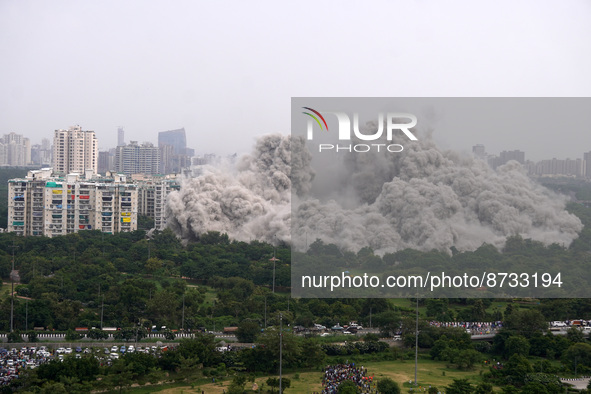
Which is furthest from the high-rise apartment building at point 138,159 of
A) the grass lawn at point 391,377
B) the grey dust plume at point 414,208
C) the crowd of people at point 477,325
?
the grass lawn at point 391,377

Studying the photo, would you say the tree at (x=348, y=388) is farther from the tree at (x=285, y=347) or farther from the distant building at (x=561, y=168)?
the distant building at (x=561, y=168)

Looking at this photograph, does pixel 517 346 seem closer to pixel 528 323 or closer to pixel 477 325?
pixel 528 323

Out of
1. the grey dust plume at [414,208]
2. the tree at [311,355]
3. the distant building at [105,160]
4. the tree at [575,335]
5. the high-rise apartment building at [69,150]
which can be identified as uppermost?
the distant building at [105,160]

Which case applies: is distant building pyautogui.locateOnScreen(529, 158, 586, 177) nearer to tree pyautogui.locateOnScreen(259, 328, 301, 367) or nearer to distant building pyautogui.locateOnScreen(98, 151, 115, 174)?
tree pyautogui.locateOnScreen(259, 328, 301, 367)

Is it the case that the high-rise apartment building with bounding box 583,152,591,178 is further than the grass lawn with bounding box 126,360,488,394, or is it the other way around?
the high-rise apartment building with bounding box 583,152,591,178

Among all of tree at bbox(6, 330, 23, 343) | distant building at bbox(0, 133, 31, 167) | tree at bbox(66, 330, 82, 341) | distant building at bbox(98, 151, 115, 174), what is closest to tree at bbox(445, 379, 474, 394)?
tree at bbox(66, 330, 82, 341)

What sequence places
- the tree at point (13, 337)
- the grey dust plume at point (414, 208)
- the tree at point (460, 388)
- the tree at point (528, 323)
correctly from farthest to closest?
the grey dust plume at point (414, 208) < the tree at point (528, 323) < the tree at point (13, 337) < the tree at point (460, 388)
